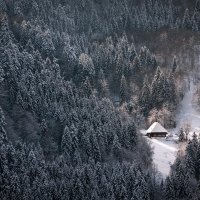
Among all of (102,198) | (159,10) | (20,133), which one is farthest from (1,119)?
(159,10)

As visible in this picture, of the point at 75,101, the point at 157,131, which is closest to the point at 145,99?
the point at 157,131

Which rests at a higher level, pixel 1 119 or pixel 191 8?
pixel 191 8

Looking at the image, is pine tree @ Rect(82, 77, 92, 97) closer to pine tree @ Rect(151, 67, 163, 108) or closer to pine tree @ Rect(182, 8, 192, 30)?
pine tree @ Rect(151, 67, 163, 108)

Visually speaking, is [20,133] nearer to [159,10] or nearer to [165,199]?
[165,199]

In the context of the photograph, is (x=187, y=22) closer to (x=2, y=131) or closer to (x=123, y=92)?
(x=123, y=92)

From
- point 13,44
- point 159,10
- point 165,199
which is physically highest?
point 159,10

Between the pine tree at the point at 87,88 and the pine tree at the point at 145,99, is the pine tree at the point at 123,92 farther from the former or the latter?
the pine tree at the point at 87,88

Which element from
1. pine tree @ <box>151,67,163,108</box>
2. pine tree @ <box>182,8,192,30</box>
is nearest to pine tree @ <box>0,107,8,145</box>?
pine tree @ <box>151,67,163,108</box>

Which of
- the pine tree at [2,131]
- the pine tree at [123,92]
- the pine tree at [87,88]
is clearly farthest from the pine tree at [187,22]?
the pine tree at [2,131]
